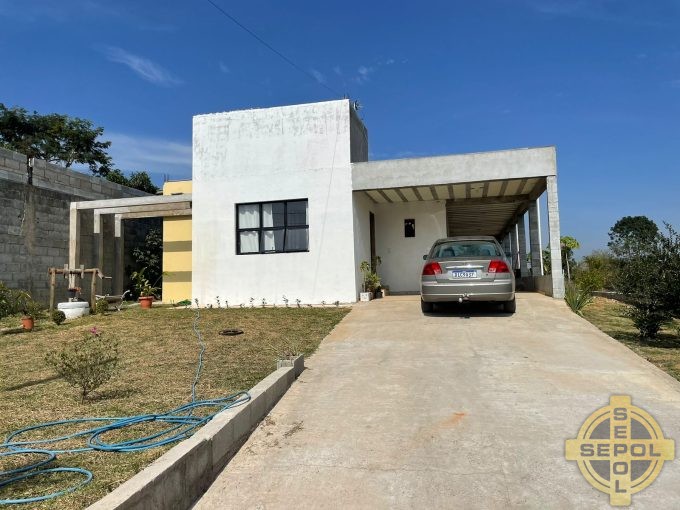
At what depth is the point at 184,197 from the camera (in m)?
14.5

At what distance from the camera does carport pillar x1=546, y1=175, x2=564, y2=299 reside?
451 inches

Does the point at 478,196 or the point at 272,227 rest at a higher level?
the point at 478,196

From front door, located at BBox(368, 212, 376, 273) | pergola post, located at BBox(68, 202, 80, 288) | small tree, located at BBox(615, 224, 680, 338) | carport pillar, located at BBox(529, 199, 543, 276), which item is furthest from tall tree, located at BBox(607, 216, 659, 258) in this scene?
pergola post, located at BBox(68, 202, 80, 288)

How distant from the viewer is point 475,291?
8953 millimetres

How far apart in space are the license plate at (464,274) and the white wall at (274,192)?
4.11m

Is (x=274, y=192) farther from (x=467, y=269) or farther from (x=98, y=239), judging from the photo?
(x=98, y=239)

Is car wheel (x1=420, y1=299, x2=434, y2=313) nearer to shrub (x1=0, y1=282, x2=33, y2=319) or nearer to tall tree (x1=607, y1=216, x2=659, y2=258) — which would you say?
tall tree (x1=607, y1=216, x2=659, y2=258)

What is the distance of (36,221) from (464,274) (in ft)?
41.2

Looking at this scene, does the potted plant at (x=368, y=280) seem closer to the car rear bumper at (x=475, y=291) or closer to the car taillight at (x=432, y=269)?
the car taillight at (x=432, y=269)

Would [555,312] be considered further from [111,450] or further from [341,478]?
[111,450]

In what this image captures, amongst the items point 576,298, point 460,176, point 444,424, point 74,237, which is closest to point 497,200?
point 460,176

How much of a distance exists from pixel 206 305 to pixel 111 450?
1048cm

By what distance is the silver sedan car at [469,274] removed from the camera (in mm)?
8969

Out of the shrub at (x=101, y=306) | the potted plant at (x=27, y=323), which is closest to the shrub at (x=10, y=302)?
the potted plant at (x=27, y=323)
